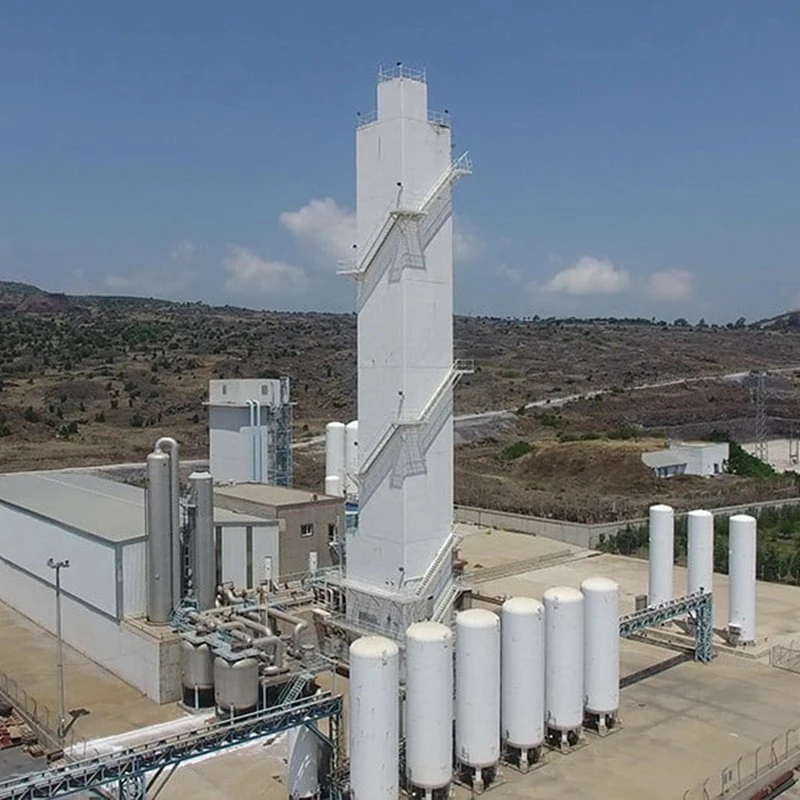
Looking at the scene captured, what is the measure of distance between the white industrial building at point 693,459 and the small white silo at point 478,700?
52034 millimetres

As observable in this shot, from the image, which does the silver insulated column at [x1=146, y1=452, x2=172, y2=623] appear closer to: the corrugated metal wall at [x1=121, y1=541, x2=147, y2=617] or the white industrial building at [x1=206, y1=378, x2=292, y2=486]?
the corrugated metal wall at [x1=121, y1=541, x2=147, y2=617]

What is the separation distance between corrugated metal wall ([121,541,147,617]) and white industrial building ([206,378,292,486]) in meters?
14.7

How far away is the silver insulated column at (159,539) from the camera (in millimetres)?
29125

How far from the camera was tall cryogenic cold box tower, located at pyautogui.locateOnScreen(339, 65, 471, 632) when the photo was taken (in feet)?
93.1

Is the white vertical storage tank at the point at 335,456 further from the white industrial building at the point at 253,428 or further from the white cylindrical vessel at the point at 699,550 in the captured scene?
the white cylindrical vessel at the point at 699,550

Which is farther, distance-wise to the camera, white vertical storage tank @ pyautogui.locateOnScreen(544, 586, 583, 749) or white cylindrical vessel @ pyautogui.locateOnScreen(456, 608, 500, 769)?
white vertical storage tank @ pyautogui.locateOnScreen(544, 586, 583, 749)

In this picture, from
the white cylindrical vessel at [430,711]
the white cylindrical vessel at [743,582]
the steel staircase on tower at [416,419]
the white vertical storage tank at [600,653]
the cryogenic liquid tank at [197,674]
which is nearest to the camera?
the white cylindrical vessel at [430,711]

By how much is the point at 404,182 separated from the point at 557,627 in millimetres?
12958

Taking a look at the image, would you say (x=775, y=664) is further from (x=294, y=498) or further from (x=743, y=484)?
(x=743, y=484)

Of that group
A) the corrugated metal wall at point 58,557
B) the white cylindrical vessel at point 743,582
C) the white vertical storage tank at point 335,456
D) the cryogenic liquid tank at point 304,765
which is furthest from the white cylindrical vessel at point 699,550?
the corrugated metal wall at point 58,557

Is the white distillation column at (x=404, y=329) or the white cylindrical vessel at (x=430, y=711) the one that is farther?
the white distillation column at (x=404, y=329)

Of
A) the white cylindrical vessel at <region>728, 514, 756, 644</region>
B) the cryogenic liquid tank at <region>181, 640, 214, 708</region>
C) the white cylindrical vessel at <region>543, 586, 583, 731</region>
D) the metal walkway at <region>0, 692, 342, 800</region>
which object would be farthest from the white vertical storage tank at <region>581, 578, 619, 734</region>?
the cryogenic liquid tank at <region>181, 640, 214, 708</region>

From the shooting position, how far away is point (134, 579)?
30156mm

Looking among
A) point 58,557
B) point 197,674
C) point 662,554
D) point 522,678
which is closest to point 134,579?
point 197,674
